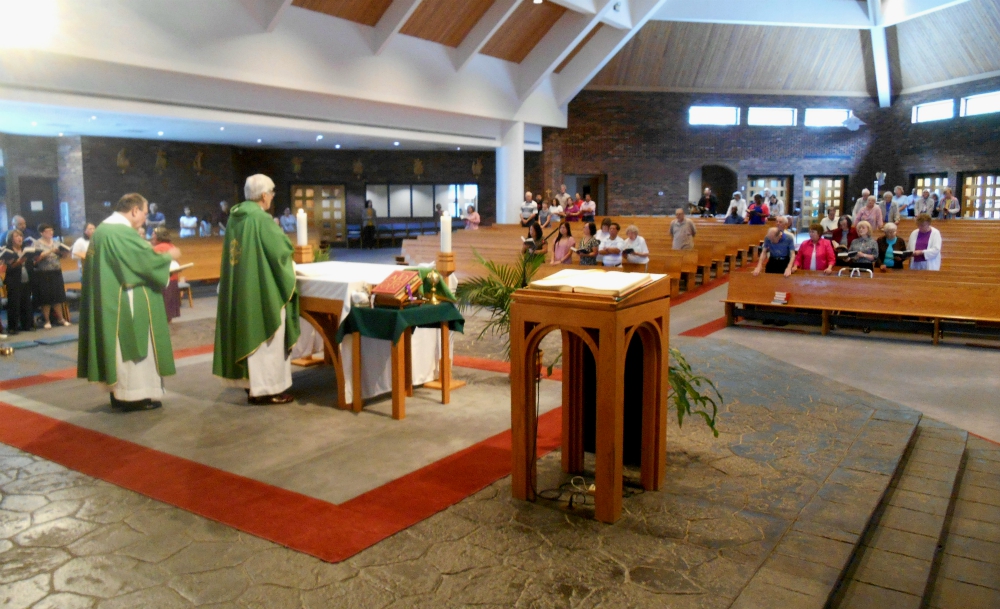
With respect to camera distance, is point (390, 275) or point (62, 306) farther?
point (62, 306)

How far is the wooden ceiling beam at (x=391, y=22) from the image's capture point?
13625 millimetres

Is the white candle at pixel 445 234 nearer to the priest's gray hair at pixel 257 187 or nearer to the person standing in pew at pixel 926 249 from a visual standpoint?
the priest's gray hair at pixel 257 187

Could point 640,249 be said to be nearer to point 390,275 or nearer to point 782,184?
point 390,275

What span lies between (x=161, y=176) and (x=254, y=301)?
52.2 ft

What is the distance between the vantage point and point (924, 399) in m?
5.79

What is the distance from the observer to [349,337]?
527cm

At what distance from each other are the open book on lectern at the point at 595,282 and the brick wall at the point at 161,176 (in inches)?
675

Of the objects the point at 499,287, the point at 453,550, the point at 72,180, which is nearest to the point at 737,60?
the point at 72,180

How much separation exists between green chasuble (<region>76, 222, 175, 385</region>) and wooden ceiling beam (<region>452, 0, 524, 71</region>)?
1145 cm

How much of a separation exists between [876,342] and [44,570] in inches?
307

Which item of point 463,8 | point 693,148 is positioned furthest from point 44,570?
point 693,148

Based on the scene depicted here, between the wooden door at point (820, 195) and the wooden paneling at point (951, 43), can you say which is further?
the wooden door at point (820, 195)

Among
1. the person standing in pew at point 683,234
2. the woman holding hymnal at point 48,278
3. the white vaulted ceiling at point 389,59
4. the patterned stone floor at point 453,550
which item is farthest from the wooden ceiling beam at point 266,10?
the patterned stone floor at point 453,550

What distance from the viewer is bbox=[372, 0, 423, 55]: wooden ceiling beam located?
536 inches
